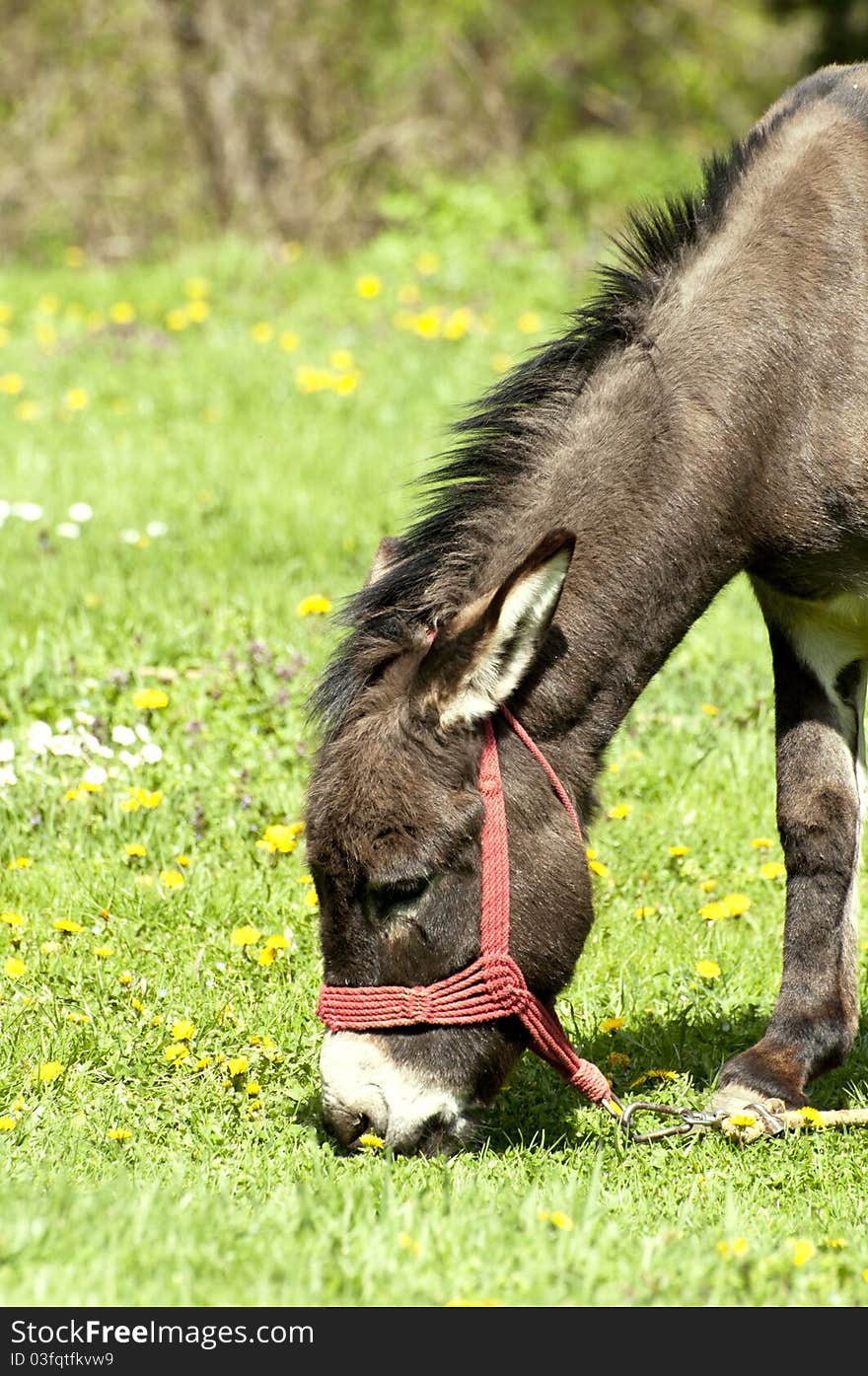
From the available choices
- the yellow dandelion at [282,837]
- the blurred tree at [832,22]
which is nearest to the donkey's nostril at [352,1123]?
the yellow dandelion at [282,837]

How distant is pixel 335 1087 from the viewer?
3.34 m

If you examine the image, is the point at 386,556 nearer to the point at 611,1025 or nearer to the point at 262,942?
the point at 262,942

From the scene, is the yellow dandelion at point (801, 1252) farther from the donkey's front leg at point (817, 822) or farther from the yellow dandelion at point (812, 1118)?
the donkey's front leg at point (817, 822)

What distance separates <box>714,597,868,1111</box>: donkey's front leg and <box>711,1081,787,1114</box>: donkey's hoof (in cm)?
14

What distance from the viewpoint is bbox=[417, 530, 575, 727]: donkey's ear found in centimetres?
312

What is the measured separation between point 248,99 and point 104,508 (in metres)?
6.11

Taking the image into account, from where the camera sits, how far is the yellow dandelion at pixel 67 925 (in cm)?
422

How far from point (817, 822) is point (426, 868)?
4.11 feet

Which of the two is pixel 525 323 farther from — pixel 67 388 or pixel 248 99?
pixel 248 99

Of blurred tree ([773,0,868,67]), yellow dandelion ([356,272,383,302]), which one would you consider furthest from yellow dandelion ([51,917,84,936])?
blurred tree ([773,0,868,67])

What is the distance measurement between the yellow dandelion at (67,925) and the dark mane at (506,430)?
119cm

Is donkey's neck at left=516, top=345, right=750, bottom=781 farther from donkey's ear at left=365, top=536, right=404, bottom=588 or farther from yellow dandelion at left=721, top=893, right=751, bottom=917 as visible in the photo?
yellow dandelion at left=721, top=893, right=751, bottom=917

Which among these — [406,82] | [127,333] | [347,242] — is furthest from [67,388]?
[406,82]

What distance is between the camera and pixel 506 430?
3.58 m
